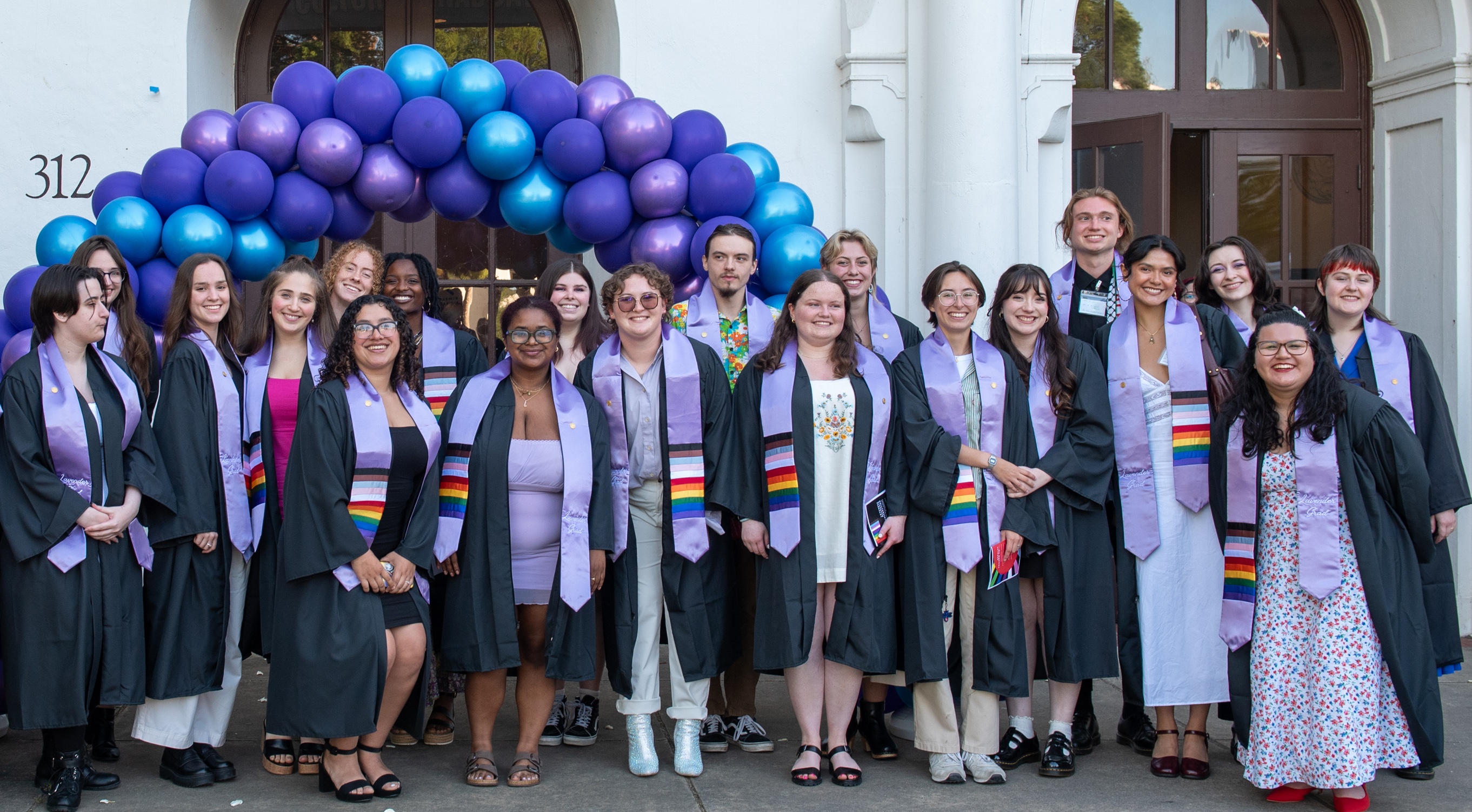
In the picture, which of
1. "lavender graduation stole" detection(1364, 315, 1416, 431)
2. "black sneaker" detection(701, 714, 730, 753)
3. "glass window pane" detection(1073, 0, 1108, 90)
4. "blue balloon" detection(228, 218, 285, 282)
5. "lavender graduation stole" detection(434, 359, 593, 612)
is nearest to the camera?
"lavender graduation stole" detection(434, 359, 593, 612)

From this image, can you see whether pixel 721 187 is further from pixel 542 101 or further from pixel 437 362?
pixel 437 362

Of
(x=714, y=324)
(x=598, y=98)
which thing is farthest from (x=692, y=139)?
(x=714, y=324)

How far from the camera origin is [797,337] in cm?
460

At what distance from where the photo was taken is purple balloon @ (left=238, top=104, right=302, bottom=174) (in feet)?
16.7

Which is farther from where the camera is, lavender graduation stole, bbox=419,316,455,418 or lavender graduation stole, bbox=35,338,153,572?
lavender graduation stole, bbox=419,316,455,418

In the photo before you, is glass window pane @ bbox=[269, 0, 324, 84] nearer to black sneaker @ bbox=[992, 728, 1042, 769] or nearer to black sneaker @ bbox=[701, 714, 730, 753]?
black sneaker @ bbox=[701, 714, 730, 753]

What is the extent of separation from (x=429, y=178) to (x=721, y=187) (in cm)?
122

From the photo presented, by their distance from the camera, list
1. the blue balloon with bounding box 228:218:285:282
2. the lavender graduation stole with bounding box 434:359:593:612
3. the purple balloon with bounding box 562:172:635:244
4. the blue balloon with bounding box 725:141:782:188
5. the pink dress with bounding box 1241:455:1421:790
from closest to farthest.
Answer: the pink dress with bounding box 1241:455:1421:790, the lavender graduation stole with bounding box 434:359:593:612, the blue balloon with bounding box 228:218:285:282, the purple balloon with bounding box 562:172:635:244, the blue balloon with bounding box 725:141:782:188

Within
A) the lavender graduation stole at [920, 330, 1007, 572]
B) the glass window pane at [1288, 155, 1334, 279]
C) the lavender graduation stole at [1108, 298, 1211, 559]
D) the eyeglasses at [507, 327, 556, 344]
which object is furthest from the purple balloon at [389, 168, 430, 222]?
the glass window pane at [1288, 155, 1334, 279]

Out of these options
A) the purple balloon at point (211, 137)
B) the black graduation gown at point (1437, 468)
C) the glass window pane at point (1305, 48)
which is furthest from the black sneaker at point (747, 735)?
the glass window pane at point (1305, 48)

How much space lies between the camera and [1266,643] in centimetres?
422

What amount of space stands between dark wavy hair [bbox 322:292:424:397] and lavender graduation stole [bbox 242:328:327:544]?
187 millimetres

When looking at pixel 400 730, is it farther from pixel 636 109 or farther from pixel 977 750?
pixel 636 109

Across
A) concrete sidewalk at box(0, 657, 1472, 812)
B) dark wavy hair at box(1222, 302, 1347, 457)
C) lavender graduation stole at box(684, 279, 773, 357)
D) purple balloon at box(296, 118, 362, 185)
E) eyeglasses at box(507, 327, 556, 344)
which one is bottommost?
concrete sidewalk at box(0, 657, 1472, 812)
